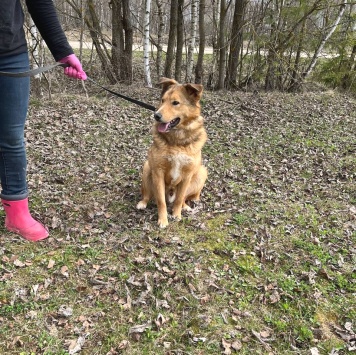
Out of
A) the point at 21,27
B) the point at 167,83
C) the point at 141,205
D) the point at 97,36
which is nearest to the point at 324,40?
the point at 97,36

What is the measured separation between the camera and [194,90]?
4.42 meters

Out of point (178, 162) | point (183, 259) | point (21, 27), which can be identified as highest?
point (21, 27)

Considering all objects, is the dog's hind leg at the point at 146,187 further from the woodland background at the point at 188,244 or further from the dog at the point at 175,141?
the woodland background at the point at 188,244

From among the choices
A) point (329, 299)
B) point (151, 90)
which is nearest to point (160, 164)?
point (329, 299)

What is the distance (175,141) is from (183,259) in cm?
154

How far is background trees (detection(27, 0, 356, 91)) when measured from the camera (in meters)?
11.4

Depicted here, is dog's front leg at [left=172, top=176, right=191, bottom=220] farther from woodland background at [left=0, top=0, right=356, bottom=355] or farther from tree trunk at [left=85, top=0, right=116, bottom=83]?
tree trunk at [left=85, top=0, right=116, bottom=83]

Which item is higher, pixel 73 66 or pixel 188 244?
pixel 73 66

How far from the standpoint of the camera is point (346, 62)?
14.0 meters

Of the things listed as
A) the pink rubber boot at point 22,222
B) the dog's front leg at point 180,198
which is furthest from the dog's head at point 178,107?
the pink rubber boot at point 22,222

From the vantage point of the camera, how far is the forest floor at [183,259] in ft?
9.98

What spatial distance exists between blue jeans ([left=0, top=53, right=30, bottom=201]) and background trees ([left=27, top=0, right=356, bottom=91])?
331 inches

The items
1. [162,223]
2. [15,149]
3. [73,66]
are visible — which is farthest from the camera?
[162,223]

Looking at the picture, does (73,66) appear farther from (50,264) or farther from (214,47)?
(214,47)
